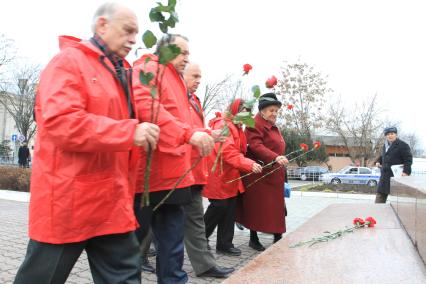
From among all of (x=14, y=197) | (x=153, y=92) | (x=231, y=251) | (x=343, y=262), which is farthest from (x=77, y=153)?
(x=14, y=197)

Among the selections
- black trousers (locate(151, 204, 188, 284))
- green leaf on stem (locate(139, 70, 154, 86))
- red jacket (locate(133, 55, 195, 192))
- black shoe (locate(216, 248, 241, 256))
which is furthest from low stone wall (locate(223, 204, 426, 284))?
black shoe (locate(216, 248, 241, 256))

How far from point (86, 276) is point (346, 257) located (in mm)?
2444

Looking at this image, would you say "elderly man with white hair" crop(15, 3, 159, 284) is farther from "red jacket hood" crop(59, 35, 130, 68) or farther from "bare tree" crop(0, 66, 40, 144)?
"bare tree" crop(0, 66, 40, 144)

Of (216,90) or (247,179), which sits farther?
(216,90)

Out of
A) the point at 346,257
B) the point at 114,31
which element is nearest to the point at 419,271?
the point at 346,257

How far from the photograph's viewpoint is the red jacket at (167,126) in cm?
255

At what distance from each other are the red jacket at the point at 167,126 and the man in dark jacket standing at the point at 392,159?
5.82 meters

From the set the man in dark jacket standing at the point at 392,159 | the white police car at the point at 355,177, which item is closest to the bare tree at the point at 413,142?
the white police car at the point at 355,177

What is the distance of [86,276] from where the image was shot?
3957 mm

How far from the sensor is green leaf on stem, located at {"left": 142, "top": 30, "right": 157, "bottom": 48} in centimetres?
168

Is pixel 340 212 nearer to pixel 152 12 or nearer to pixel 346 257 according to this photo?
pixel 346 257

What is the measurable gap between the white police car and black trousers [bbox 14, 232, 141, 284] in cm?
2410

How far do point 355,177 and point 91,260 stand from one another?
25.3m

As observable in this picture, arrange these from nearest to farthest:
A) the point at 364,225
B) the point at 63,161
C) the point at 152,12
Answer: the point at 152,12 → the point at 63,161 → the point at 364,225
